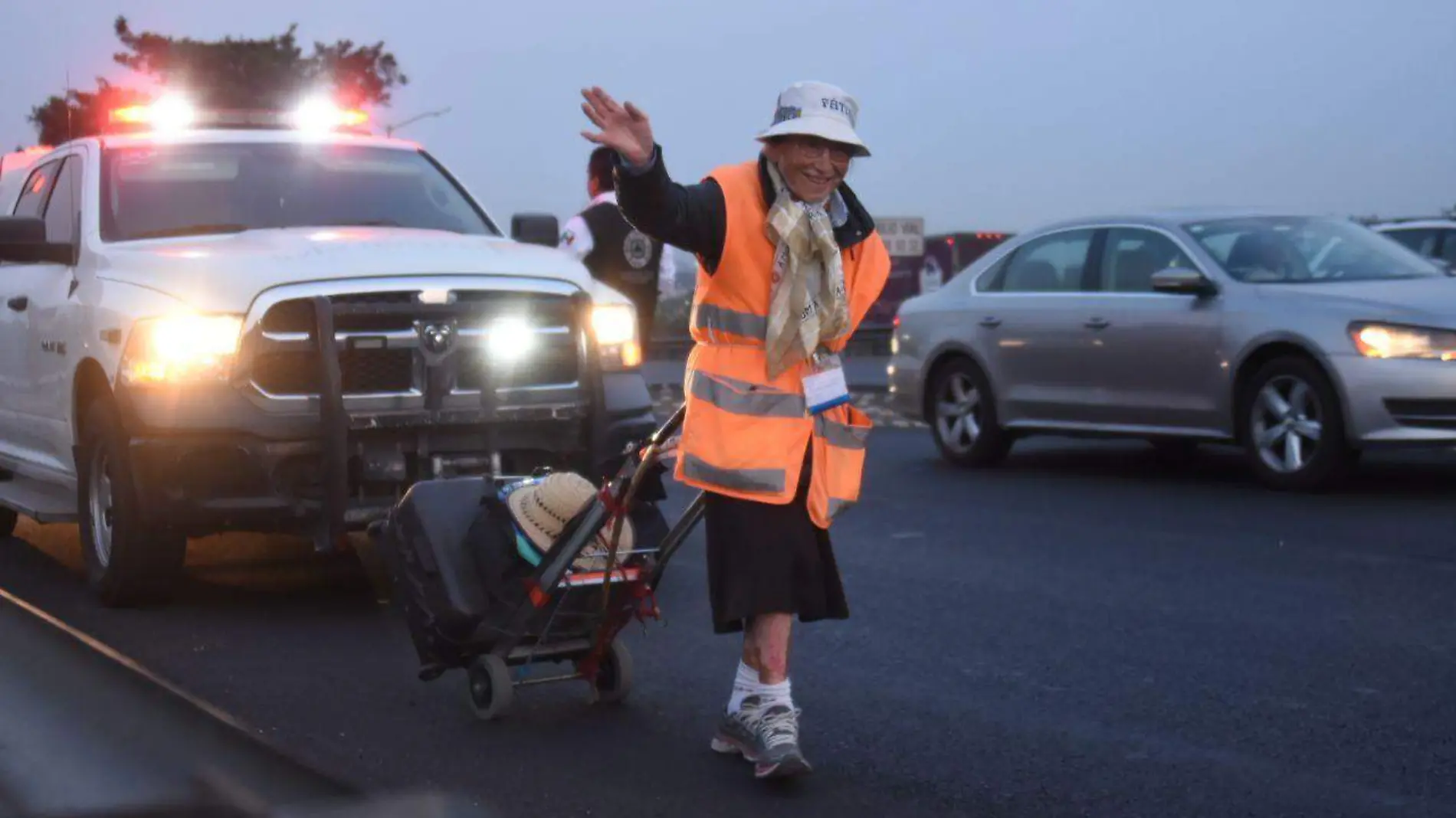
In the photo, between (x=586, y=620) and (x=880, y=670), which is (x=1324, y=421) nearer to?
(x=880, y=670)

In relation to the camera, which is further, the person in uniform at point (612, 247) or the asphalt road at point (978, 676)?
the person in uniform at point (612, 247)

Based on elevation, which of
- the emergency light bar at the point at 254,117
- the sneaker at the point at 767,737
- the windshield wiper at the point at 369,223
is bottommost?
the sneaker at the point at 767,737

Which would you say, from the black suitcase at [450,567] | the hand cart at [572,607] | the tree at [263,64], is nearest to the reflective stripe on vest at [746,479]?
the hand cart at [572,607]

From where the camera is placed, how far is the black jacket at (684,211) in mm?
4762

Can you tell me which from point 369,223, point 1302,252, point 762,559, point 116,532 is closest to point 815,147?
point 762,559

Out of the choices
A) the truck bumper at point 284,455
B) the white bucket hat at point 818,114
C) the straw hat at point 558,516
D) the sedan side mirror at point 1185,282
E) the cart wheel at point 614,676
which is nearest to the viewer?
the white bucket hat at point 818,114

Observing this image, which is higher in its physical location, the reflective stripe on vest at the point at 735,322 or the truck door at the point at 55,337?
the reflective stripe on vest at the point at 735,322

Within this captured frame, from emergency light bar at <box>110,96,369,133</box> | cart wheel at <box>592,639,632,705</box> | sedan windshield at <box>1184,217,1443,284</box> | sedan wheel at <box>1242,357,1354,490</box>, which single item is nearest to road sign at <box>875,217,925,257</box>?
sedan windshield at <box>1184,217,1443,284</box>

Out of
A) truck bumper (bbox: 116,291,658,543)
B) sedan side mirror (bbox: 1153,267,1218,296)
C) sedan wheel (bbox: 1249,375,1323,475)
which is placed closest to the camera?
truck bumper (bbox: 116,291,658,543)

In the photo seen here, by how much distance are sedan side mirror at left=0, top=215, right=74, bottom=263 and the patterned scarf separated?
4.38 m

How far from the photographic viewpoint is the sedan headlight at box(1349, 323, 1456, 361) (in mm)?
10633

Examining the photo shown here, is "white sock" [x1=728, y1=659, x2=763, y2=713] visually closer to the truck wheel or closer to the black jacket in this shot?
the black jacket

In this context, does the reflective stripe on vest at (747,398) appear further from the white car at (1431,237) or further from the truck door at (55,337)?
the white car at (1431,237)

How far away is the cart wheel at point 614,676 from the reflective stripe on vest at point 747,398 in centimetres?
117
